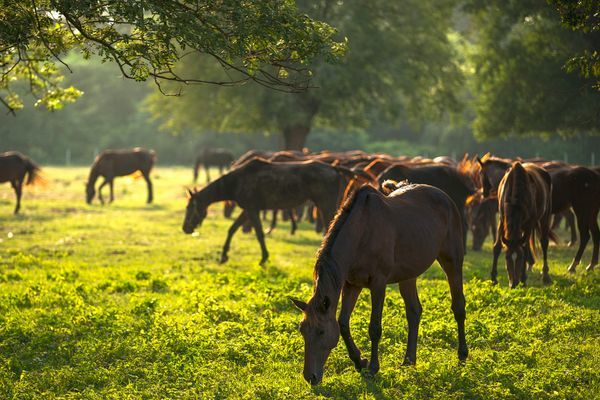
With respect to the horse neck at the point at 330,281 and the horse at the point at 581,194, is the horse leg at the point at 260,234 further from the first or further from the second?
the horse neck at the point at 330,281

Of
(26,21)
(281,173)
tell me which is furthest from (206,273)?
(26,21)

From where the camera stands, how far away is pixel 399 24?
30688mm

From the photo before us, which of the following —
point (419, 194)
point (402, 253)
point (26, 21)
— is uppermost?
point (26, 21)

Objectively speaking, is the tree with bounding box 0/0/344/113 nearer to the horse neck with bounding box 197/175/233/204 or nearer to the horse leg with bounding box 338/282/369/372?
the horse leg with bounding box 338/282/369/372

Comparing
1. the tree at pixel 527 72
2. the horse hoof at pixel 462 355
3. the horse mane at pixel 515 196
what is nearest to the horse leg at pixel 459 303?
the horse hoof at pixel 462 355

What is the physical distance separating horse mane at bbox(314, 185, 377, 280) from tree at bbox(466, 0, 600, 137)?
1773cm

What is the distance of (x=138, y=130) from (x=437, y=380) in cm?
7170

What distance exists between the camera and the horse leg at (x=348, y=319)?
741 centimetres

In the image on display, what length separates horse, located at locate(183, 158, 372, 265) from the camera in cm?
1627

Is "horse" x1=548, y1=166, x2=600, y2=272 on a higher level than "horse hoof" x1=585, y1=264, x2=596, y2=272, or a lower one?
higher

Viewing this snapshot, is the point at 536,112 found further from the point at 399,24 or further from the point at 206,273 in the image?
the point at 206,273

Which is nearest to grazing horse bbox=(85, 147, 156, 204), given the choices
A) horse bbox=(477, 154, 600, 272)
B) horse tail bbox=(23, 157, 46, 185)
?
horse tail bbox=(23, 157, 46, 185)

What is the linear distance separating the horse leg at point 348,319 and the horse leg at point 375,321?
15cm

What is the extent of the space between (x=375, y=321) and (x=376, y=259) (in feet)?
2.12
